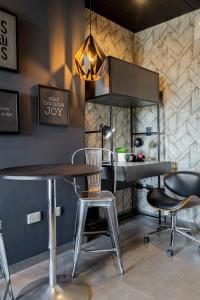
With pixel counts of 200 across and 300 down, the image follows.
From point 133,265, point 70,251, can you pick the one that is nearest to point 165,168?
point 133,265

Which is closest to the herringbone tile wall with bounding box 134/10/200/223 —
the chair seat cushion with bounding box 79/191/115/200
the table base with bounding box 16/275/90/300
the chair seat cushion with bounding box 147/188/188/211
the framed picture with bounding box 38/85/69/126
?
the chair seat cushion with bounding box 147/188/188/211

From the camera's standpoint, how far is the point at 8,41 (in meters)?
1.88

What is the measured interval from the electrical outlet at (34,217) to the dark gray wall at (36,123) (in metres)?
0.04

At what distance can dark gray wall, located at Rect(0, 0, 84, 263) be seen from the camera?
191 centimetres

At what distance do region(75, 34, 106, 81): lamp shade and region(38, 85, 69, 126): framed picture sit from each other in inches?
10.7

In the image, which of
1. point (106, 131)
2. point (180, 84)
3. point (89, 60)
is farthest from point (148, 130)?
point (89, 60)

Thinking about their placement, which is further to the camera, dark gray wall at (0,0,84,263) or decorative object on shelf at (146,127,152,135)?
decorative object on shelf at (146,127,152,135)

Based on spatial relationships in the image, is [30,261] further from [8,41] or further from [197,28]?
[197,28]

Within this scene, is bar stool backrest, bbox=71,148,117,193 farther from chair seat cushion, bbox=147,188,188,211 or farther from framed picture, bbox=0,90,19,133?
framed picture, bbox=0,90,19,133

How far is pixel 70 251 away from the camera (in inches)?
90.6

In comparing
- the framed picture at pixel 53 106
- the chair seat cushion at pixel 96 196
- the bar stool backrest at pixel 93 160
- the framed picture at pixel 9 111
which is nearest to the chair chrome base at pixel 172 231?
the bar stool backrest at pixel 93 160

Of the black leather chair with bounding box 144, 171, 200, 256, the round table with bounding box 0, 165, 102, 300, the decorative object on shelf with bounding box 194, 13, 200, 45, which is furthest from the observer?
the decorative object on shelf with bounding box 194, 13, 200, 45

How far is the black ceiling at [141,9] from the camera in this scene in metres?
2.75

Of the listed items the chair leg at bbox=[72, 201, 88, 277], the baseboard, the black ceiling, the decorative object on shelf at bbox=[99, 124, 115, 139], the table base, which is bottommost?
the table base
